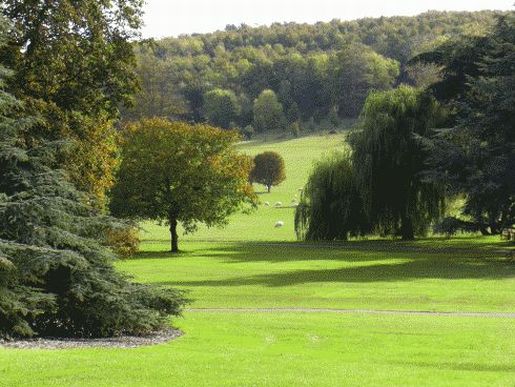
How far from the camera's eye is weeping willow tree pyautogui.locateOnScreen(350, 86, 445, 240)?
183ft

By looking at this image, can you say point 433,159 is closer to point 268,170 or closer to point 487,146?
point 487,146

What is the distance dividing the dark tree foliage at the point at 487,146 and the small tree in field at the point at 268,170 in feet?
182

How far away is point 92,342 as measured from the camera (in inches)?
779

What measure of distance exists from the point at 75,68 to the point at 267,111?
124 m

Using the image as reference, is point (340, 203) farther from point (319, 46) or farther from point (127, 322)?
point (319, 46)

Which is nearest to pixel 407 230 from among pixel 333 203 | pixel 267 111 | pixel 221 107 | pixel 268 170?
pixel 333 203

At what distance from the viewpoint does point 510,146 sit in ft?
152

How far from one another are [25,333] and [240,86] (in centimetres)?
14843

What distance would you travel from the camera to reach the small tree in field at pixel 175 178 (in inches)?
2154

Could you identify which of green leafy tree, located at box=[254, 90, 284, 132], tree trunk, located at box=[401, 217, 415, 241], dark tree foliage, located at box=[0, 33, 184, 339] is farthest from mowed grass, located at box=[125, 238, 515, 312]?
green leafy tree, located at box=[254, 90, 284, 132]

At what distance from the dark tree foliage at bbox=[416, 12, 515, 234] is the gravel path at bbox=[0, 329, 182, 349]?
27.7m

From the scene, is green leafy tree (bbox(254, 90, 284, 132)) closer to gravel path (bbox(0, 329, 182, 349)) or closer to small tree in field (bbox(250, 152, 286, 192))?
small tree in field (bbox(250, 152, 286, 192))

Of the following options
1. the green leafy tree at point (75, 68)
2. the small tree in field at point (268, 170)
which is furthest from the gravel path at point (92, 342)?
the small tree in field at point (268, 170)

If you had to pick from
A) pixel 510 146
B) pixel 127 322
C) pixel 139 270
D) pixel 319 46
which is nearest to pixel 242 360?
pixel 127 322
